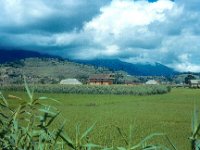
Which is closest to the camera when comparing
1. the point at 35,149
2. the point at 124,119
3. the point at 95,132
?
the point at 35,149

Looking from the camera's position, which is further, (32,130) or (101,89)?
(101,89)

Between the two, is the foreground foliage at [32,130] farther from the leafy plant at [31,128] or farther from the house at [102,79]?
the house at [102,79]

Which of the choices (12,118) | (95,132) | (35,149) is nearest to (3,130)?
(12,118)

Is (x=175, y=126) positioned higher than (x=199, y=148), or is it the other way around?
(x=199, y=148)

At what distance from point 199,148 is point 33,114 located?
0.60m

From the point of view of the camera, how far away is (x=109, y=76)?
130 m

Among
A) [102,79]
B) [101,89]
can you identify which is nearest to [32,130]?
[101,89]

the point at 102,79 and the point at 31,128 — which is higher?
the point at 102,79

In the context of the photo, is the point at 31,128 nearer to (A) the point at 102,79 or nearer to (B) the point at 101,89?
(B) the point at 101,89

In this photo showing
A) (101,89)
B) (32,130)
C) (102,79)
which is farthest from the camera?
(102,79)

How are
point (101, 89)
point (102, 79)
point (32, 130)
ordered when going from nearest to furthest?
point (32, 130) → point (101, 89) → point (102, 79)

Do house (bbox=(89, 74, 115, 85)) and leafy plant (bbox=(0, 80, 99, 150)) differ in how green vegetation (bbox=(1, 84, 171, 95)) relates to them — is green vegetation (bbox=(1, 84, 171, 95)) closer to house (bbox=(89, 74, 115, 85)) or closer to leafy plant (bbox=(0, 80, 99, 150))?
house (bbox=(89, 74, 115, 85))

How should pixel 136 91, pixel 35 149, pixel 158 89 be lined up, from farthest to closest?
pixel 158 89 → pixel 136 91 → pixel 35 149

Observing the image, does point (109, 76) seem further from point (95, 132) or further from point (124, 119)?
point (95, 132)
